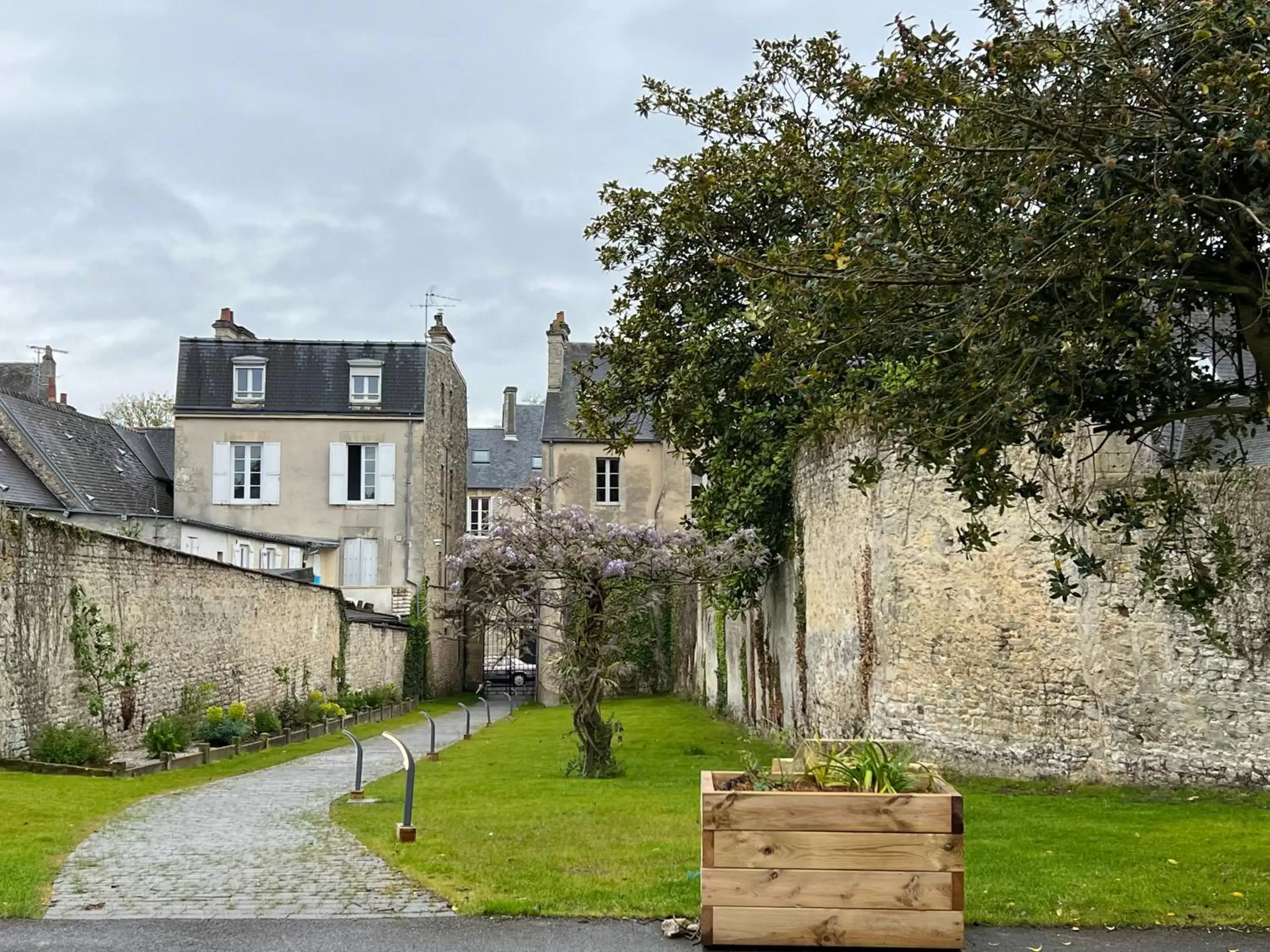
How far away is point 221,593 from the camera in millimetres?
19062

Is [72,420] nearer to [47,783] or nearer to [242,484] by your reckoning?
[242,484]

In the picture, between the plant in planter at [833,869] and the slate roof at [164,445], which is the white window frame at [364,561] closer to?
the slate roof at [164,445]

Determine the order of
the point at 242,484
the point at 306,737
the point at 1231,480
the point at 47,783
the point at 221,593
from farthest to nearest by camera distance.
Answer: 1. the point at 242,484
2. the point at 306,737
3. the point at 221,593
4. the point at 47,783
5. the point at 1231,480

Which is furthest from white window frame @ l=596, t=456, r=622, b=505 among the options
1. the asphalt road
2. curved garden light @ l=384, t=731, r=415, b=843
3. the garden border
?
the asphalt road

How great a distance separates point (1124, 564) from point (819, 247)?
585 centimetres

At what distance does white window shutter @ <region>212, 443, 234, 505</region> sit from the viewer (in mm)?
33844

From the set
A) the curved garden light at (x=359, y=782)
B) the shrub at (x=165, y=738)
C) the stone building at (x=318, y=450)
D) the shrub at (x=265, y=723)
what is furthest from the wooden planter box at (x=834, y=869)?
the stone building at (x=318, y=450)

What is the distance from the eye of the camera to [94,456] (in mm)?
30406

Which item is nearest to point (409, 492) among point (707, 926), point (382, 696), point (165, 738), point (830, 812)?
point (382, 696)

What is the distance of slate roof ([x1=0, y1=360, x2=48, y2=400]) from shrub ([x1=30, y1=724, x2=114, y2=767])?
27826 mm

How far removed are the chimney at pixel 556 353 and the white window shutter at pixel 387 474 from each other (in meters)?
5.23

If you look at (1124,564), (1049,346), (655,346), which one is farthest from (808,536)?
(1049,346)

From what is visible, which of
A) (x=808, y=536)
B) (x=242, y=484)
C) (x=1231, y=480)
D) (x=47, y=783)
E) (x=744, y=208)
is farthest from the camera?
(x=242, y=484)

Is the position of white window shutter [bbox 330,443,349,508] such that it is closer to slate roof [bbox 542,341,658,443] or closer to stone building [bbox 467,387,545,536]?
slate roof [bbox 542,341,658,443]
